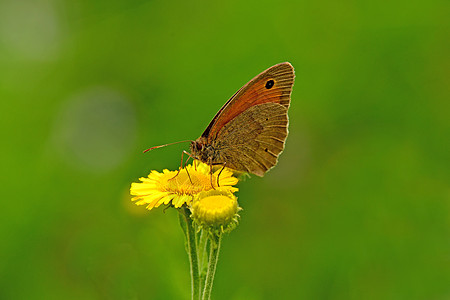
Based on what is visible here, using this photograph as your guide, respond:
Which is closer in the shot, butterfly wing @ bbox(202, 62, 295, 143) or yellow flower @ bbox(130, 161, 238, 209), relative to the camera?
yellow flower @ bbox(130, 161, 238, 209)

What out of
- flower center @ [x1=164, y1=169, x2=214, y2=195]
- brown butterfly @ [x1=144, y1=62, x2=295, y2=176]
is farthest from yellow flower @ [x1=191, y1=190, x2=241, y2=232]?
brown butterfly @ [x1=144, y1=62, x2=295, y2=176]

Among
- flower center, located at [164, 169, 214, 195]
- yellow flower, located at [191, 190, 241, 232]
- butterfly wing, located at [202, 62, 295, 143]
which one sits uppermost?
butterfly wing, located at [202, 62, 295, 143]

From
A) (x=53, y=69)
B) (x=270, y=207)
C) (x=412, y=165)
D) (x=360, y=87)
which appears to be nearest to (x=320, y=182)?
(x=270, y=207)

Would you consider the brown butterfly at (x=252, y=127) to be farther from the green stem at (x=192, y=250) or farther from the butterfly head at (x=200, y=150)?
the green stem at (x=192, y=250)

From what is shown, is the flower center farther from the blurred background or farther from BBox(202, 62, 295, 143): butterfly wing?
the blurred background

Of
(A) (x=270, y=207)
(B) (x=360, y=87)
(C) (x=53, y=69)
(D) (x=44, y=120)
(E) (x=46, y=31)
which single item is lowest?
(A) (x=270, y=207)

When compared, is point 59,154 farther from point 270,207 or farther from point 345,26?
point 345,26

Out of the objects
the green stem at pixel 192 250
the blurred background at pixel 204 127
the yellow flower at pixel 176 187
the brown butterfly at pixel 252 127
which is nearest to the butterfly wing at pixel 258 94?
the brown butterfly at pixel 252 127

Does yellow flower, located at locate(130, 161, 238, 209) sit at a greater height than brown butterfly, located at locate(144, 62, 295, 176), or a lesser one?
lesser
